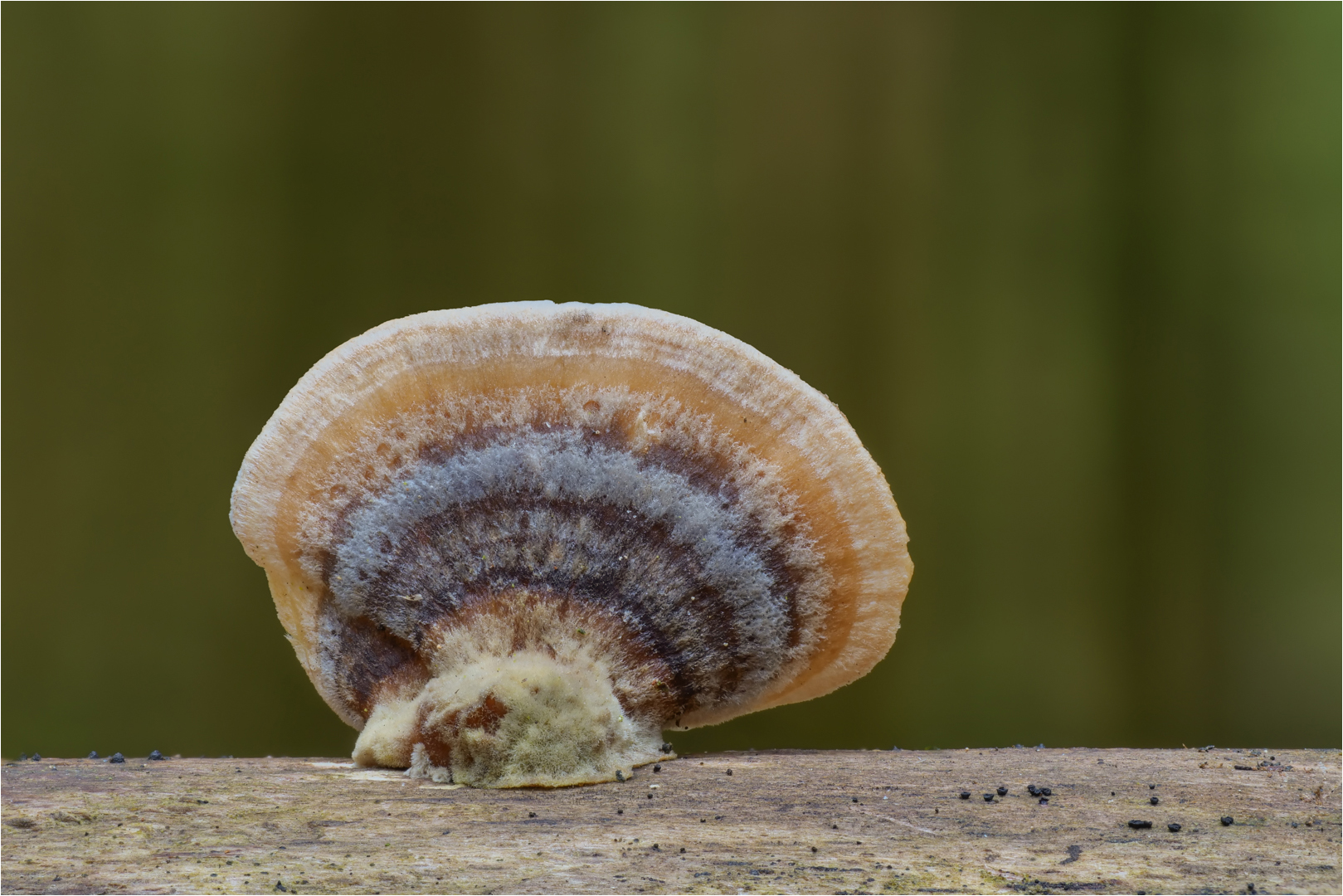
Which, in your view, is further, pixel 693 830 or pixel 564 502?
pixel 564 502

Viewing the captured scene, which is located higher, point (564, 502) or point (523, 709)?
point (564, 502)

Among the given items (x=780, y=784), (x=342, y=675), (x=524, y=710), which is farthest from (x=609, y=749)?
(x=342, y=675)

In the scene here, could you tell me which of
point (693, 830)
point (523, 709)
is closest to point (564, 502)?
point (523, 709)

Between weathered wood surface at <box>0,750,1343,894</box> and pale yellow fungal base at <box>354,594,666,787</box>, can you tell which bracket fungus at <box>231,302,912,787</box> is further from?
weathered wood surface at <box>0,750,1343,894</box>

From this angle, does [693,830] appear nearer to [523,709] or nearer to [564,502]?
[523,709]

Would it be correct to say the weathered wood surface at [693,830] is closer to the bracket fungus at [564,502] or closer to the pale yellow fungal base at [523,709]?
the pale yellow fungal base at [523,709]

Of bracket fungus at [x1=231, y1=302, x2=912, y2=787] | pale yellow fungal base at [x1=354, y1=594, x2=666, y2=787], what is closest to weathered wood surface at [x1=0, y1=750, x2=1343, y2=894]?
pale yellow fungal base at [x1=354, y1=594, x2=666, y2=787]
